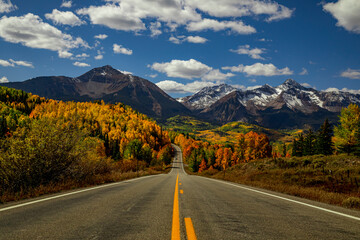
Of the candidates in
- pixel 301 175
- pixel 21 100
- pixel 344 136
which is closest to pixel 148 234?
pixel 301 175

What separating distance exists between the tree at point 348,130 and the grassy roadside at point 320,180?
21596 millimetres

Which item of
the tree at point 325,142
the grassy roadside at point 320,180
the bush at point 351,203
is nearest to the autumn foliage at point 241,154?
the tree at point 325,142

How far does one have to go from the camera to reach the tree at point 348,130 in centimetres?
3638

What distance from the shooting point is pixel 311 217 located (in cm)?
519

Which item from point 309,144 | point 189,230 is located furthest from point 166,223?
point 309,144

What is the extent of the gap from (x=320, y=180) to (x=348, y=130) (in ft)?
104

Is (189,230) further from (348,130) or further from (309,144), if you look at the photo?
(309,144)

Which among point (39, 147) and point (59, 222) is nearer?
point (59, 222)

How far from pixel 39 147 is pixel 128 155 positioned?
7564 cm

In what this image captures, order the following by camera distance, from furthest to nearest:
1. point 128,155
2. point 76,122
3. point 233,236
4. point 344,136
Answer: point 128,155 → point 344,136 → point 76,122 → point 233,236

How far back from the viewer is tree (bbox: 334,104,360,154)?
3638 centimetres

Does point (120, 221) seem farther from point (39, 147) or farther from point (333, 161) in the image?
point (333, 161)

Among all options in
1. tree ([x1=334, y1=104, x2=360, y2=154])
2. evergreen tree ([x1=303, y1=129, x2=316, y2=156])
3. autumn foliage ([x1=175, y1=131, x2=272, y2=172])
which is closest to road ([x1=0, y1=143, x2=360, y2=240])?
tree ([x1=334, y1=104, x2=360, y2=154])

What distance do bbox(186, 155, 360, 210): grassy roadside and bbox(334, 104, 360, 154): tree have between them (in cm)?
2160
